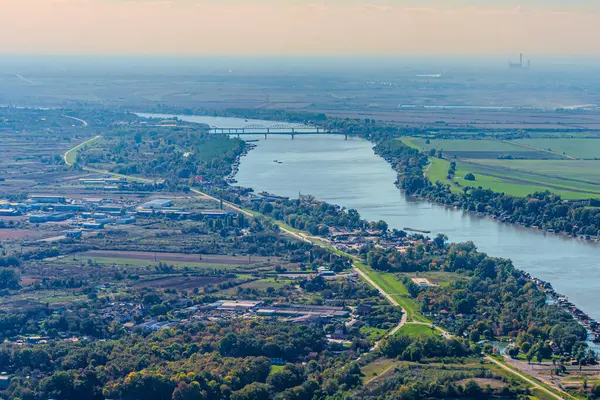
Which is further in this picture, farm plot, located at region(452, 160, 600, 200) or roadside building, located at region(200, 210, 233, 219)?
farm plot, located at region(452, 160, 600, 200)

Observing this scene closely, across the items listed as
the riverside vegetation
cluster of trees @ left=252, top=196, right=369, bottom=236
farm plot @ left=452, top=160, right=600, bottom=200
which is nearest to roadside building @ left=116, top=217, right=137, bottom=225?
the riverside vegetation

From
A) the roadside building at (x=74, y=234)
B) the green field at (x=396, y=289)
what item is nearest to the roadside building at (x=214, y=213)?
the roadside building at (x=74, y=234)

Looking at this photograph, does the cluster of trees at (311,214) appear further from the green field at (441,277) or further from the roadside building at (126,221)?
the green field at (441,277)

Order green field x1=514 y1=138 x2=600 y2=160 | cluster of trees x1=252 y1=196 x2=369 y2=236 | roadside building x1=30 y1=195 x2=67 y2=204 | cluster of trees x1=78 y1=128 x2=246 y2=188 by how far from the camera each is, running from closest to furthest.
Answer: cluster of trees x1=252 y1=196 x2=369 y2=236
roadside building x1=30 y1=195 x2=67 y2=204
cluster of trees x1=78 y1=128 x2=246 y2=188
green field x1=514 y1=138 x2=600 y2=160

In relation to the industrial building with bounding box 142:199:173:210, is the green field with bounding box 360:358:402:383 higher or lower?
higher

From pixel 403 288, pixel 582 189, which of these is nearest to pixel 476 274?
pixel 403 288

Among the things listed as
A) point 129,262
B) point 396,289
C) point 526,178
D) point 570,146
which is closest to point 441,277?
point 396,289

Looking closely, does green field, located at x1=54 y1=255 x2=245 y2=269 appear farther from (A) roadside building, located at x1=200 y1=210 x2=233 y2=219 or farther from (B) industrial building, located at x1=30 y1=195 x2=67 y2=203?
(B) industrial building, located at x1=30 y1=195 x2=67 y2=203
